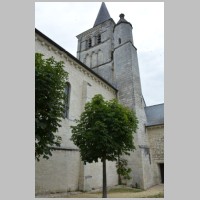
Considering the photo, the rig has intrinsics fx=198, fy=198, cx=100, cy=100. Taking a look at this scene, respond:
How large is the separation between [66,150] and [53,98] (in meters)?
6.17

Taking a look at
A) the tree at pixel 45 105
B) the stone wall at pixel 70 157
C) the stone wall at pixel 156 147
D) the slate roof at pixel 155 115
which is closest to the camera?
the tree at pixel 45 105

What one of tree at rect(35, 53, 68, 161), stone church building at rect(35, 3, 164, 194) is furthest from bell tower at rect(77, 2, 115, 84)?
tree at rect(35, 53, 68, 161)

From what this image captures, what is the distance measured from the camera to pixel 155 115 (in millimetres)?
20906

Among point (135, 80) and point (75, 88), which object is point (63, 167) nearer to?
point (75, 88)

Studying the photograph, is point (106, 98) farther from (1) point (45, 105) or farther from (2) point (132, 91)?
(1) point (45, 105)

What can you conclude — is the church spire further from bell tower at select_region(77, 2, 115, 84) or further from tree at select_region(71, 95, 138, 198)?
tree at select_region(71, 95, 138, 198)

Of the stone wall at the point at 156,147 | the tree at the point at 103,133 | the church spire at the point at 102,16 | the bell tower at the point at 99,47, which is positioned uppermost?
the church spire at the point at 102,16

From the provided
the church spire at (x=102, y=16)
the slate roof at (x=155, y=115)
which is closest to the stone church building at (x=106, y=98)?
the slate roof at (x=155, y=115)

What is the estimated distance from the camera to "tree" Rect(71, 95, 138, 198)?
940cm

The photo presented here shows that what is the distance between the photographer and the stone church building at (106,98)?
37.9ft

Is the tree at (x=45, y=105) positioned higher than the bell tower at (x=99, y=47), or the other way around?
the bell tower at (x=99, y=47)

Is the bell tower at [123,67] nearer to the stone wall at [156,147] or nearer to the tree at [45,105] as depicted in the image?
the stone wall at [156,147]

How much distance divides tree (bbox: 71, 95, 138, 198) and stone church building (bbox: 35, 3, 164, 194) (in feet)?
7.86

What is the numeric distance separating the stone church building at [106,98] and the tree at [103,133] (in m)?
2.40
